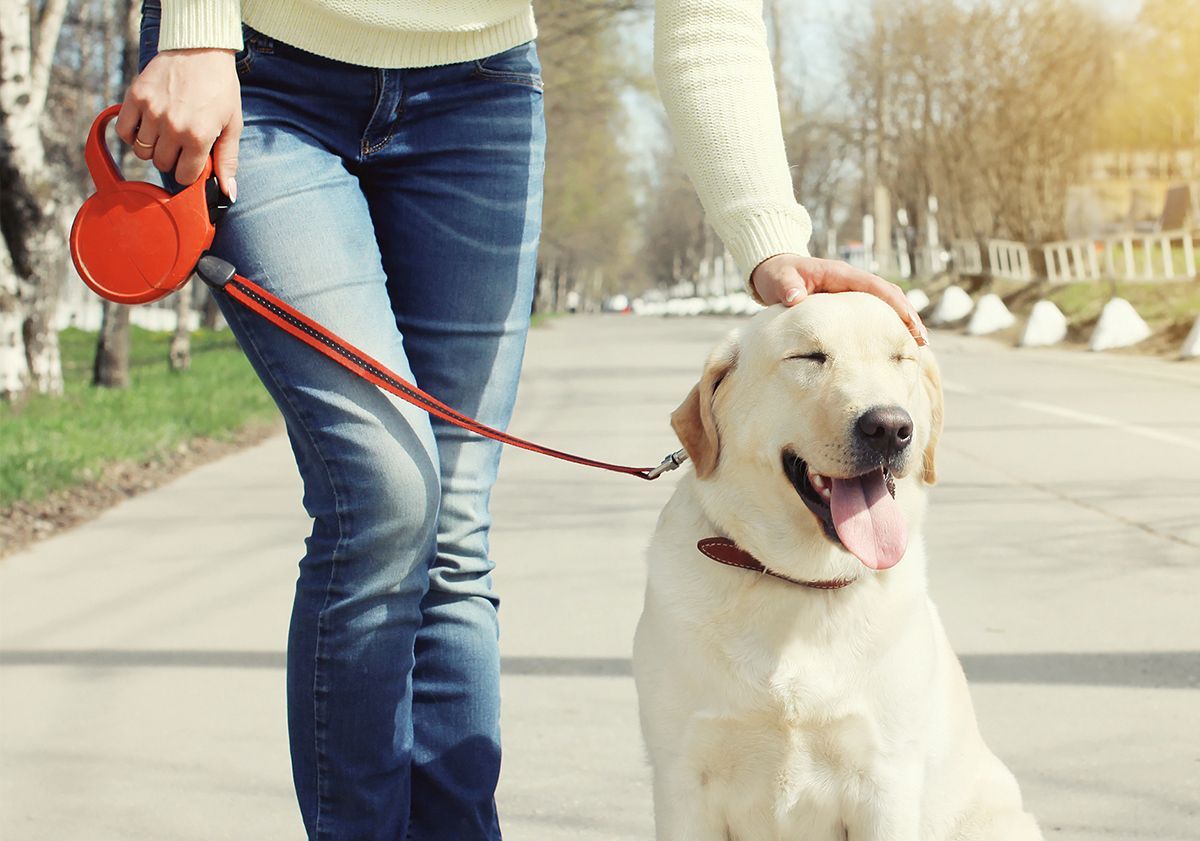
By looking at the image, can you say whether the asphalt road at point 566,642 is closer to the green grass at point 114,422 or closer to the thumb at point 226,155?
the green grass at point 114,422

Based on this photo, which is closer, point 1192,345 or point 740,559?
point 740,559

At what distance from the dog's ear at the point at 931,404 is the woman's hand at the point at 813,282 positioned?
0.37ft

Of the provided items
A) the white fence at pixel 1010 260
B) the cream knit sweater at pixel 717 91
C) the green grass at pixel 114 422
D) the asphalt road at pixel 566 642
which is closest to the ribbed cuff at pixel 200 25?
the cream knit sweater at pixel 717 91

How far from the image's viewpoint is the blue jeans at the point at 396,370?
7.84ft

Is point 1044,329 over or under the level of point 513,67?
under

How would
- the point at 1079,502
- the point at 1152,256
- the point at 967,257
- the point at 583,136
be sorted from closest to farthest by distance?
the point at 1079,502 → the point at 1152,256 → the point at 967,257 → the point at 583,136

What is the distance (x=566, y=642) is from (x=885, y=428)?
118 inches

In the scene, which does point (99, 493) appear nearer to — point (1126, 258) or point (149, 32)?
point (149, 32)

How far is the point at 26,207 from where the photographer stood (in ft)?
42.3

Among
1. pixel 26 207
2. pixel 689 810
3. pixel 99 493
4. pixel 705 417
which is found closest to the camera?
pixel 689 810

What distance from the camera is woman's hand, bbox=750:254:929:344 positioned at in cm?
267

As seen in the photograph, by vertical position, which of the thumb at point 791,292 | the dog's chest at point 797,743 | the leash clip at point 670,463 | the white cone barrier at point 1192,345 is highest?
the thumb at point 791,292

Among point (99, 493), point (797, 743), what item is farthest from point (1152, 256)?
point (797, 743)

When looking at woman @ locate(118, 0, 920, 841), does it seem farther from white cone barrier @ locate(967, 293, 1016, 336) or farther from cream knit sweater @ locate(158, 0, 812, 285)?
white cone barrier @ locate(967, 293, 1016, 336)
